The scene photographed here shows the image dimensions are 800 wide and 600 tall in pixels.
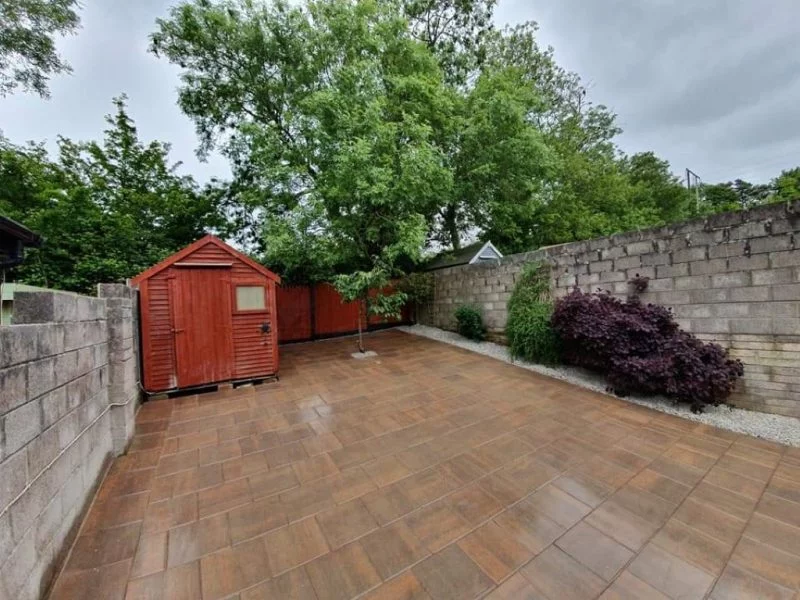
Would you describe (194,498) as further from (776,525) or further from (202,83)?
(202,83)

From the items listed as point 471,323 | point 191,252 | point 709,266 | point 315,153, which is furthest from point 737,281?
point 315,153

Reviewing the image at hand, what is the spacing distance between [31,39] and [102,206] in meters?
3.74

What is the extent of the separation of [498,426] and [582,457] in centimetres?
78

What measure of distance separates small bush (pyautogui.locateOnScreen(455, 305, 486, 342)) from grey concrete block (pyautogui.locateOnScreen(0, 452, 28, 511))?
6646 mm

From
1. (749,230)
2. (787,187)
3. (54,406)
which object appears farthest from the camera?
(787,187)

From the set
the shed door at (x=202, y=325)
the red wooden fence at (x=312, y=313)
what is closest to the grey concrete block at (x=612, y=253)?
the red wooden fence at (x=312, y=313)

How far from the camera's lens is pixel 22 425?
4.40ft

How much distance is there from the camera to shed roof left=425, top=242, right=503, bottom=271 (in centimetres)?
965

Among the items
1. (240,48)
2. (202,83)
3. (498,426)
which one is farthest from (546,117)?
(498,426)

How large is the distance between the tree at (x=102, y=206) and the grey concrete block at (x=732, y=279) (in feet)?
31.3

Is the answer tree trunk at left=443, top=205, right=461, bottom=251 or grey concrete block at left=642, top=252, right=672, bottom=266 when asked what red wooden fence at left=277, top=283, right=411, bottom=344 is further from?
grey concrete block at left=642, top=252, right=672, bottom=266

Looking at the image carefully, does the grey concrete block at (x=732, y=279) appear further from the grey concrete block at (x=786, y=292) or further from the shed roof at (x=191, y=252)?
the shed roof at (x=191, y=252)

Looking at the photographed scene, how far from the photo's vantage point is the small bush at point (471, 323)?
278 inches

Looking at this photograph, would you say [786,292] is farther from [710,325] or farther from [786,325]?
[710,325]
